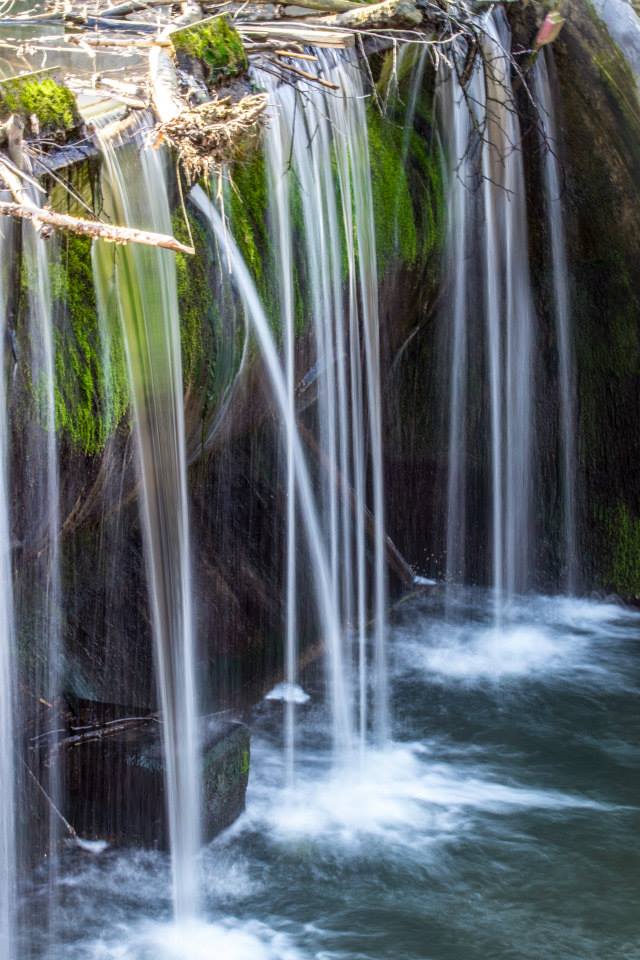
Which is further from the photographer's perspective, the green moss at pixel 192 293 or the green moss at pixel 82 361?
the green moss at pixel 192 293

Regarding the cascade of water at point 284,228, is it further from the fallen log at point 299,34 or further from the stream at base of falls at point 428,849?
the stream at base of falls at point 428,849

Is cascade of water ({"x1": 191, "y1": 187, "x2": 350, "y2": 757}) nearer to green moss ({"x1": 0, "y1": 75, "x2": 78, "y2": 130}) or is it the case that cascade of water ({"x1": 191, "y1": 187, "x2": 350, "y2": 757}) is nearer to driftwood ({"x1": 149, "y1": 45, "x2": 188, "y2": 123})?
driftwood ({"x1": 149, "y1": 45, "x2": 188, "y2": 123})

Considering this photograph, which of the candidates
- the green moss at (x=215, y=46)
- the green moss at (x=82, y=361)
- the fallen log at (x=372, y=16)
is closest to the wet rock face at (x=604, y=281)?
the fallen log at (x=372, y=16)

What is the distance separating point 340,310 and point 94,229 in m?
3.49

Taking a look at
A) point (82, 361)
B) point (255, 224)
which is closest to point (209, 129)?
point (82, 361)

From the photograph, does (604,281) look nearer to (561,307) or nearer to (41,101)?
(561,307)

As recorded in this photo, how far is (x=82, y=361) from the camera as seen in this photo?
5141 mm

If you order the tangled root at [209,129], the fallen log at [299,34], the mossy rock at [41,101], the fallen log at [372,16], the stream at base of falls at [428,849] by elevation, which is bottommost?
the stream at base of falls at [428,849]

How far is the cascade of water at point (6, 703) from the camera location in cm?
469

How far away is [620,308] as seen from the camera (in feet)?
29.0

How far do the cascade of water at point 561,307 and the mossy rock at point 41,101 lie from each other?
430 centimetres

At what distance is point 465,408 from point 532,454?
1.95 ft

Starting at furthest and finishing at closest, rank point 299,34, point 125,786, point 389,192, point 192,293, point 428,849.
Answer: point 389,192
point 299,34
point 428,849
point 192,293
point 125,786

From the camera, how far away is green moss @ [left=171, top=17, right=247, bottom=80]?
5.61 meters
